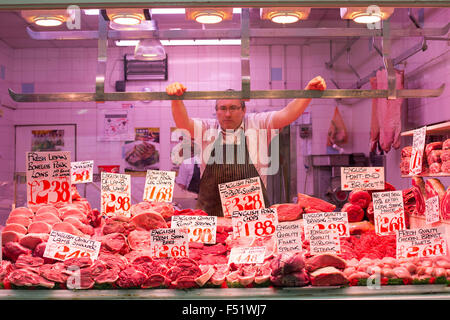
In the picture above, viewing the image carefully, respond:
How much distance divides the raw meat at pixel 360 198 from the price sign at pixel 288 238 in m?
1.07

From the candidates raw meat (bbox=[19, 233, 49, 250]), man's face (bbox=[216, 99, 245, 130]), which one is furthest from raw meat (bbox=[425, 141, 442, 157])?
raw meat (bbox=[19, 233, 49, 250])

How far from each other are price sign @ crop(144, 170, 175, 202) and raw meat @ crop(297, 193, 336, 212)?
1.07m

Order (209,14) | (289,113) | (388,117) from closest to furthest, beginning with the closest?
(209,14) → (289,113) → (388,117)

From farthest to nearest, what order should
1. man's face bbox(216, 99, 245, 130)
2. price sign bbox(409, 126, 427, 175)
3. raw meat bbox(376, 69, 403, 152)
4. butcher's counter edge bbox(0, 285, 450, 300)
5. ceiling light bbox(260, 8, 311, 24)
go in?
raw meat bbox(376, 69, 403, 152) → man's face bbox(216, 99, 245, 130) → price sign bbox(409, 126, 427, 175) → ceiling light bbox(260, 8, 311, 24) → butcher's counter edge bbox(0, 285, 450, 300)

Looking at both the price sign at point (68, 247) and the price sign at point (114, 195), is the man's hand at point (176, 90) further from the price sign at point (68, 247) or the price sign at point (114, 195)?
the price sign at point (68, 247)

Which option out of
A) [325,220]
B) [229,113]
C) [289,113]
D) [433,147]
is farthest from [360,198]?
[229,113]

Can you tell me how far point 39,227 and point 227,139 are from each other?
1607 mm

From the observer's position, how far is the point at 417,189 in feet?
11.1

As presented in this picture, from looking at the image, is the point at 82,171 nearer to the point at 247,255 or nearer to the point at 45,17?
the point at 45,17

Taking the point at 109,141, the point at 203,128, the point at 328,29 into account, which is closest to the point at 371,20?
the point at 328,29

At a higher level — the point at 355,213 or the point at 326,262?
the point at 355,213

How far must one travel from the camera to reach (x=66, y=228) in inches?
121

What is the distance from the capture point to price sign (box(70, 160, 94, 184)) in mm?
3420

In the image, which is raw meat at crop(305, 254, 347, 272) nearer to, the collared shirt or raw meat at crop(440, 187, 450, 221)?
raw meat at crop(440, 187, 450, 221)
